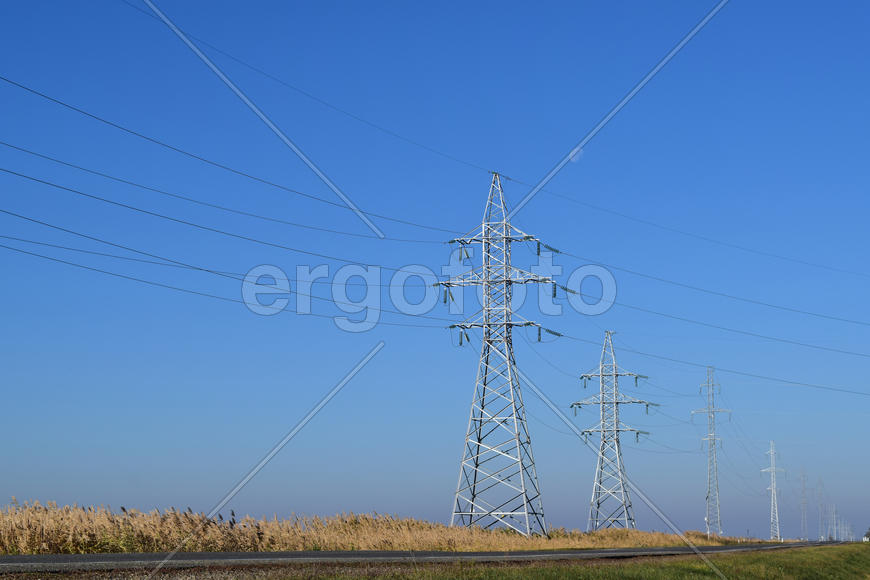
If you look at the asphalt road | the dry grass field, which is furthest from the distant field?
the dry grass field

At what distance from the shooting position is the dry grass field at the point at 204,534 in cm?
2328

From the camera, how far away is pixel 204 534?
2639 cm

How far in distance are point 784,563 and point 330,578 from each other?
24.8 meters

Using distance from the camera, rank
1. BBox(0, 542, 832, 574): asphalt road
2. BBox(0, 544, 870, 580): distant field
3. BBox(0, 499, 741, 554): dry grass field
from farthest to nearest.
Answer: BBox(0, 499, 741, 554): dry grass field < BBox(0, 544, 870, 580): distant field < BBox(0, 542, 832, 574): asphalt road

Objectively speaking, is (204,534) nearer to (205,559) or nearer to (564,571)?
(205,559)

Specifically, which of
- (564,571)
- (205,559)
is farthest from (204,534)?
(564,571)

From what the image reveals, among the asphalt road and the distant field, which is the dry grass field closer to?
the asphalt road

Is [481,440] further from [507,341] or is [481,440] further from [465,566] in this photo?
[465,566]

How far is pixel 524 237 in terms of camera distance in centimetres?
Result: 4638

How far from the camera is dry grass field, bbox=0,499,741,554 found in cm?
2328

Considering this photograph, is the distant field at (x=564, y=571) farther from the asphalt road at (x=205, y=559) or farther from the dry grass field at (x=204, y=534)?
the dry grass field at (x=204, y=534)

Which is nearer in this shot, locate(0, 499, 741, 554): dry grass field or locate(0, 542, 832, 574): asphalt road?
locate(0, 542, 832, 574): asphalt road

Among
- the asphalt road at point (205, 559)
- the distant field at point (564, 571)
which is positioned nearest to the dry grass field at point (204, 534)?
the asphalt road at point (205, 559)

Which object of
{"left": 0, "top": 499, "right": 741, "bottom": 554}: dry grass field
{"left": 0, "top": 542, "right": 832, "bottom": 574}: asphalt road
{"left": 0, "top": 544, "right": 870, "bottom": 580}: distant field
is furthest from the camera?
{"left": 0, "top": 499, "right": 741, "bottom": 554}: dry grass field
